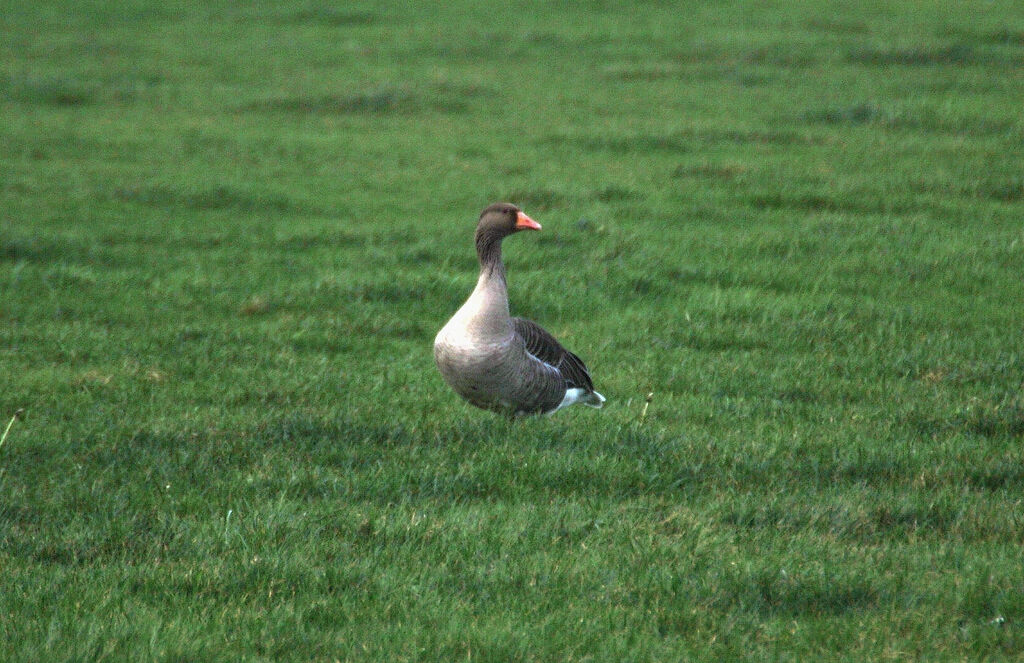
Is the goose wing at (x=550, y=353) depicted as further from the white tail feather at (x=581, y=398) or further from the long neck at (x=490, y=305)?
the long neck at (x=490, y=305)

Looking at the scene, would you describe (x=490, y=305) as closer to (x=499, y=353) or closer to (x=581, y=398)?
(x=499, y=353)

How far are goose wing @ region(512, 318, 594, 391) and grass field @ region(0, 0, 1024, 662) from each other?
33 cm

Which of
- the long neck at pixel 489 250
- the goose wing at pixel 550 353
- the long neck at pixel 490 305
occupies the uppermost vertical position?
the long neck at pixel 489 250

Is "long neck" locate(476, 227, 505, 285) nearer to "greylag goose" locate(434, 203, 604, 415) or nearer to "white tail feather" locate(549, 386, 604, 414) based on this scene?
"greylag goose" locate(434, 203, 604, 415)

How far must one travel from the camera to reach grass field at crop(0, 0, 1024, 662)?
516cm

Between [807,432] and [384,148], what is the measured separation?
12075 millimetres

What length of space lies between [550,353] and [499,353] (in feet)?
2.22

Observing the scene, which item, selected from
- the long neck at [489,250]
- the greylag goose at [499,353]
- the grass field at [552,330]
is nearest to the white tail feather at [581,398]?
the greylag goose at [499,353]

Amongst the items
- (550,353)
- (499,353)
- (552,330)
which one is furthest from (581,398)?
(552,330)

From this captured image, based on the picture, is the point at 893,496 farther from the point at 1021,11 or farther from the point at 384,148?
the point at 1021,11

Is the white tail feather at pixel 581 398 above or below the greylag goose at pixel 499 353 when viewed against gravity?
below

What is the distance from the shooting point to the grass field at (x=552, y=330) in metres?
5.16

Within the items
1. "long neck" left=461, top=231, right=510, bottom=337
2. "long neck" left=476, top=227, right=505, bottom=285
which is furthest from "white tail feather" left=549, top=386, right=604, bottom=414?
"long neck" left=476, top=227, right=505, bottom=285

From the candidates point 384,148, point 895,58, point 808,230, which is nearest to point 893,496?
point 808,230
